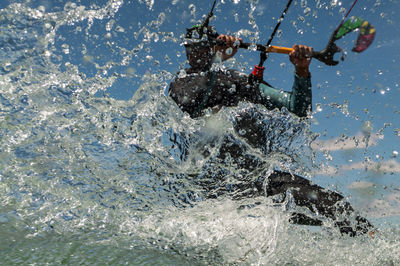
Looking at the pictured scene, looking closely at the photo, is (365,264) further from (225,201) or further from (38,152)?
(38,152)

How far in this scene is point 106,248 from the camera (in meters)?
2.20

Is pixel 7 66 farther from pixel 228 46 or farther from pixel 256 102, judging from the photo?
pixel 256 102

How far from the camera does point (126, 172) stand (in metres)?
3.04

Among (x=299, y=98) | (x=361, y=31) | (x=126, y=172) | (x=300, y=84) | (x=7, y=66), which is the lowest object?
(x=126, y=172)

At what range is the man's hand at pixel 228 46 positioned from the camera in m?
3.36

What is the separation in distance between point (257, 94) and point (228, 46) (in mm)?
631

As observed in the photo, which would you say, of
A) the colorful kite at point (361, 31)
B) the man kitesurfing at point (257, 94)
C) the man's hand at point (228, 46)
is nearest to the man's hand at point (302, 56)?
the man kitesurfing at point (257, 94)

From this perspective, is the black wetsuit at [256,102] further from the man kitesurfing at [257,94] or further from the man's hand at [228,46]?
the man's hand at [228,46]

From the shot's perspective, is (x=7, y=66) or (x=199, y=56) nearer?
(x=7, y=66)

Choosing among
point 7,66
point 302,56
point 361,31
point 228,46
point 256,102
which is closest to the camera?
point 7,66

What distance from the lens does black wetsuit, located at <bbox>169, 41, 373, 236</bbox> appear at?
313 centimetres

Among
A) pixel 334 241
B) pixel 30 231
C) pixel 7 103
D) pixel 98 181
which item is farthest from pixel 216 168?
pixel 7 103

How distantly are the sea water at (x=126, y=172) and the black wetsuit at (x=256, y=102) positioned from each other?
0.10 meters

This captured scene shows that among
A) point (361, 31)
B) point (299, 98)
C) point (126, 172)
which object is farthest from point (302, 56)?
point (126, 172)
